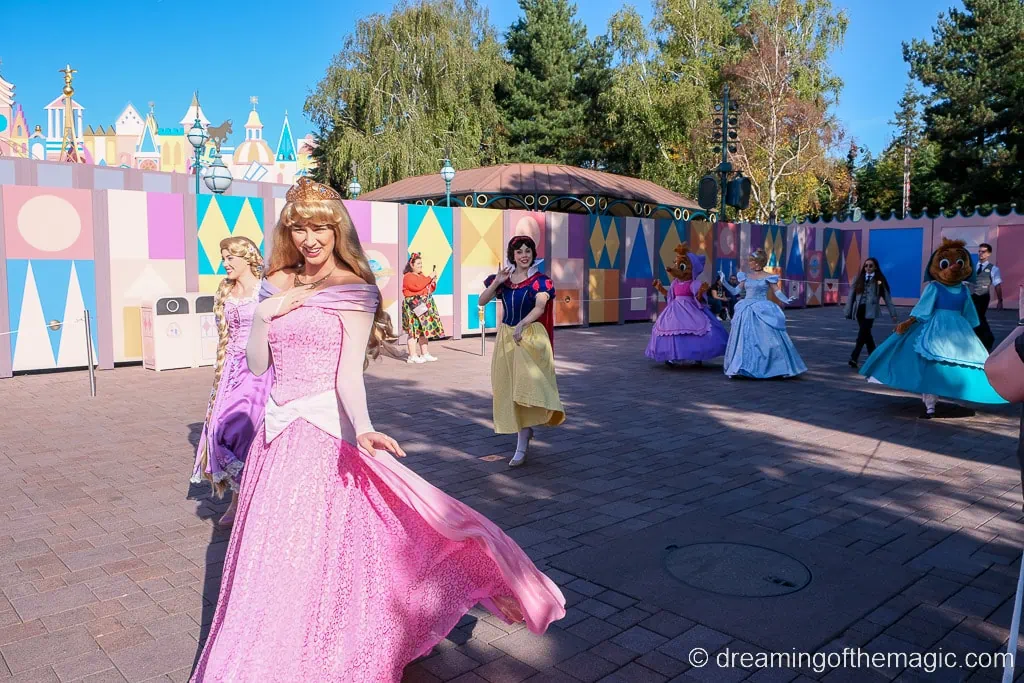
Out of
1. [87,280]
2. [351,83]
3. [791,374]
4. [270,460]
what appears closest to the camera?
[270,460]

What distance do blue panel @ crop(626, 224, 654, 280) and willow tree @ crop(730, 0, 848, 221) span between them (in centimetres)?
1558

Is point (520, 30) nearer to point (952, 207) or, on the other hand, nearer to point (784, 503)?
point (952, 207)

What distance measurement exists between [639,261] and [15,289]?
44.4 ft

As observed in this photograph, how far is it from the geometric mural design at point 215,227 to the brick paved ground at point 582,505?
2.85 meters

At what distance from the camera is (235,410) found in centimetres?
460

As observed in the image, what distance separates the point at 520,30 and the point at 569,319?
22.6 metres

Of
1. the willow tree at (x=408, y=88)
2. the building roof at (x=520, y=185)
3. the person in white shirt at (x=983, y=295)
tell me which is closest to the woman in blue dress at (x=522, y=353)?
the person in white shirt at (x=983, y=295)

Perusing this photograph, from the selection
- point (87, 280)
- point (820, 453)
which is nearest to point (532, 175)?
point (87, 280)

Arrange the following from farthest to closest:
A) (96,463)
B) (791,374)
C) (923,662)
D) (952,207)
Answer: (952,207)
(791,374)
(96,463)
(923,662)

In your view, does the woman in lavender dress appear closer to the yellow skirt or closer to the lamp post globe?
the yellow skirt

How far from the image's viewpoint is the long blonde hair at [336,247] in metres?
2.79

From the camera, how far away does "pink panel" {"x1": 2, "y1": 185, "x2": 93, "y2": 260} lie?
35.2ft

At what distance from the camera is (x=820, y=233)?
26.6m

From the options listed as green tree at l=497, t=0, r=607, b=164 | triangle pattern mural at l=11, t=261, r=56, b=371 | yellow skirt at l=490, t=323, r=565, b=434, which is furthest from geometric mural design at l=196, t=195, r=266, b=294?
green tree at l=497, t=0, r=607, b=164
